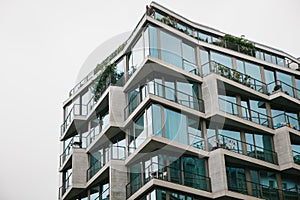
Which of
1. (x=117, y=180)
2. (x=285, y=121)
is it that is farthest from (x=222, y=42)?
(x=117, y=180)

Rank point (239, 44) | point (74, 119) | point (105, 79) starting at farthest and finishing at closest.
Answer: point (74, 119) → point (239, 44) → point (105, 79)

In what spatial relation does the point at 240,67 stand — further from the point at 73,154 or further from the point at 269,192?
the point at 73,154

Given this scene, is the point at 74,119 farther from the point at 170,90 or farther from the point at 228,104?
the point at 228,104

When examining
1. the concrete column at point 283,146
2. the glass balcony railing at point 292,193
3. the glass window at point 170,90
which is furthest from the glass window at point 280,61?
the glass window at point 170,90

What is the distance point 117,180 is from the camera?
35.4 m

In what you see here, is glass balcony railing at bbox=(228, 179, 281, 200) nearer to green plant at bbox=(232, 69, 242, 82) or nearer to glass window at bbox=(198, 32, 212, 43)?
green plant at bbox=(232, 69, 242, 82)

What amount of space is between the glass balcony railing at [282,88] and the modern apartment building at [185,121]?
0.08m

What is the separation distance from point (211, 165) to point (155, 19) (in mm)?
9166

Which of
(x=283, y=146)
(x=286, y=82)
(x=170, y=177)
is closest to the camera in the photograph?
(x=170, y=177)

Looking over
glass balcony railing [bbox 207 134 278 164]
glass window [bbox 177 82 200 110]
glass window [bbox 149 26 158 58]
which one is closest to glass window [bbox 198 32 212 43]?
glass window [bbox 177 82 200 110]

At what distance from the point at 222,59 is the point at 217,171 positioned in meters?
8.41

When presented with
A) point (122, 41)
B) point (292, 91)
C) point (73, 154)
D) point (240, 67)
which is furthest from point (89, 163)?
point (292, 91)

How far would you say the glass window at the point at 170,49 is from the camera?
35.9 metres

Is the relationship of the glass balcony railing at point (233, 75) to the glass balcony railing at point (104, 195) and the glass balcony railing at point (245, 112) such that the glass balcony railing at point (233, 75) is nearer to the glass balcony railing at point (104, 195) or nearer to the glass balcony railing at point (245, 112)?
the glass balcony railing at point (245, 112)
